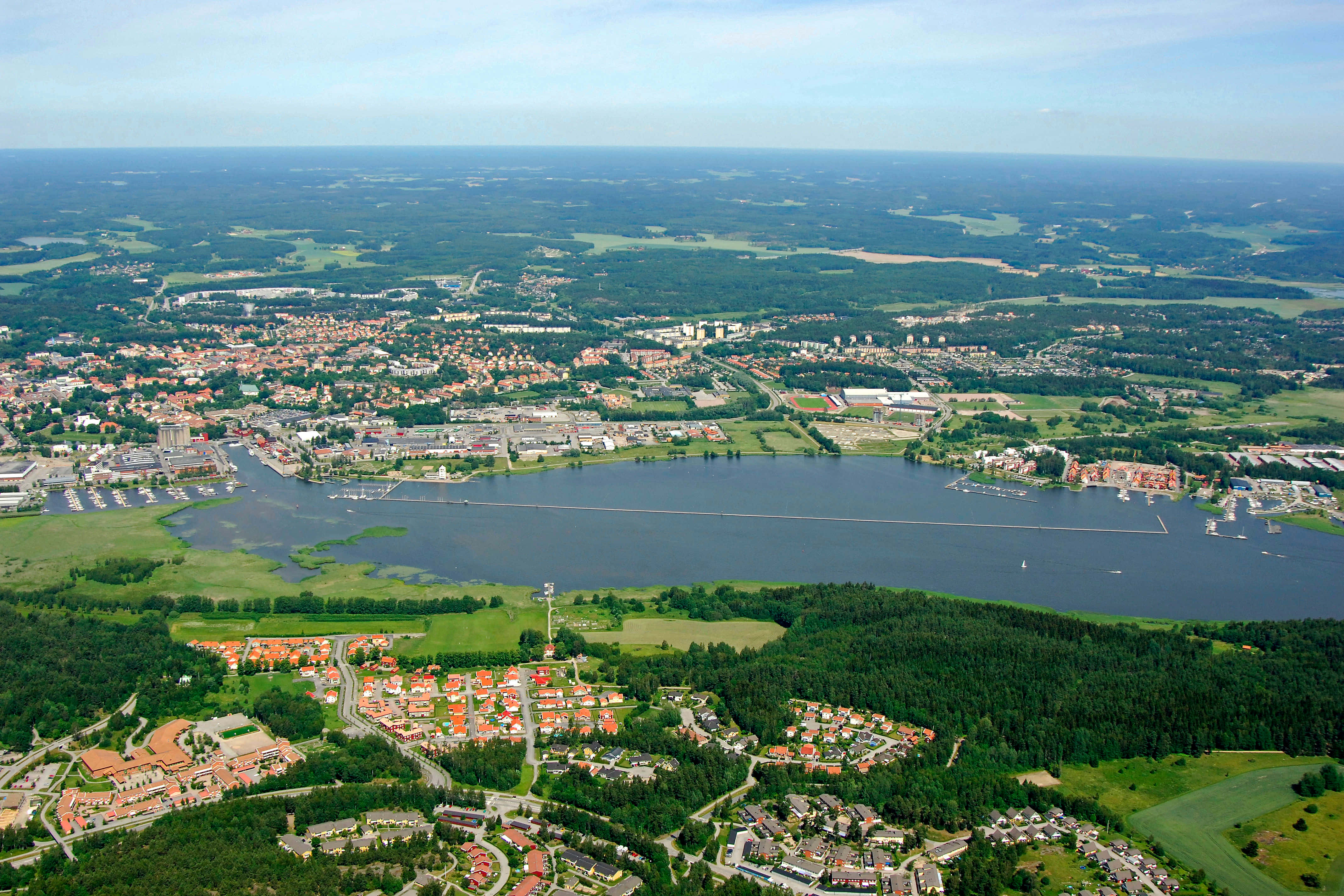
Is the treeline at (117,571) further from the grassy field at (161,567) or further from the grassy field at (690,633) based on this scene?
the grassy field at (690,633)

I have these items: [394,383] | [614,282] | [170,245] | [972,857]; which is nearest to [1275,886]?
[972,857]

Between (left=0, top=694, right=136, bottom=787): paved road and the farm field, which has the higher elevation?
(left=0, top=694, right=136, bottom=787): paved road

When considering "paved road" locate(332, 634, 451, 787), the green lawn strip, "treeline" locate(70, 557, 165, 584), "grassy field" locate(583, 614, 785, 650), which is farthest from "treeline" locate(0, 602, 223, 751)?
"grassy field" locate(583, 614, 785, 650)

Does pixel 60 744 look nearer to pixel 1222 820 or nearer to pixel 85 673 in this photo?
pixel 85 673

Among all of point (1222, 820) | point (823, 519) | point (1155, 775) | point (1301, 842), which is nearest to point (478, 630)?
point (823, 519)

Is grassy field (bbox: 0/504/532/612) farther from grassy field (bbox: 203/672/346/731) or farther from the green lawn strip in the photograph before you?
the green lawn strip

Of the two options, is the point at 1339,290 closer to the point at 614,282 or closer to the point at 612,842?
the point at 614,282
